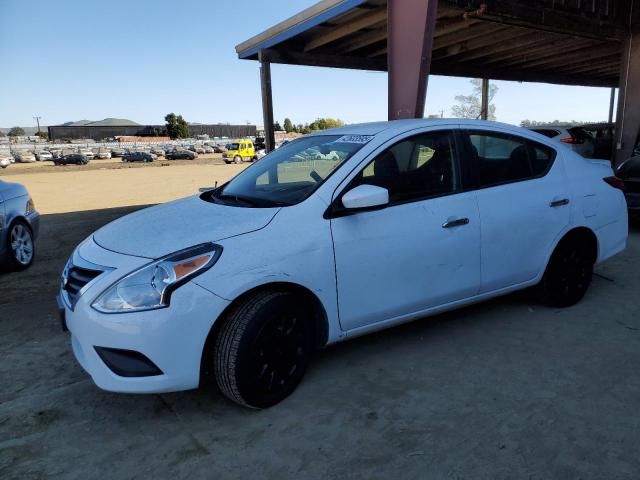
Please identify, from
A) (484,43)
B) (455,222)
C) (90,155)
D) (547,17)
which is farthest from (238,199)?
(90,155)

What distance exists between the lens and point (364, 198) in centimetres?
279

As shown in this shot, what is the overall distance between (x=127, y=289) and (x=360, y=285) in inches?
51.2

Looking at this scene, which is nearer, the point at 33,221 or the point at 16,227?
the point at 16,227

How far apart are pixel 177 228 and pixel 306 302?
2.82 feet

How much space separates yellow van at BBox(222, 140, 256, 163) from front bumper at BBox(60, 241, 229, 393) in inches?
1648

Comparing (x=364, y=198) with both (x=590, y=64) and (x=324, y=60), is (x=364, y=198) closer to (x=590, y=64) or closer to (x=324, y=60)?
(x=324, y=60)

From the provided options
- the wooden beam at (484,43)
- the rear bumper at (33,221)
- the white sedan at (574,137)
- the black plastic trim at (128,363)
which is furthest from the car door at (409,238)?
the white sedan at (574,137)

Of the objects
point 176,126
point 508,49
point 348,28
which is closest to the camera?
point 348,28

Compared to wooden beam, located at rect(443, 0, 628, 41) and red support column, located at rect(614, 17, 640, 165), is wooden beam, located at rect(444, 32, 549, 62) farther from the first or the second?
red support column, located at rect(614, 17, 640, 165)

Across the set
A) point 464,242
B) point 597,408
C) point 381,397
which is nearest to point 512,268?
point 464,242

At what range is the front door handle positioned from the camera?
3214 mm

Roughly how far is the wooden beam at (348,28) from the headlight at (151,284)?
315 inches

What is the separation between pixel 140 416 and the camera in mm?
2730

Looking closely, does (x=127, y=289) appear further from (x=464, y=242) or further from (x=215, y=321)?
(x=464, y=242)
